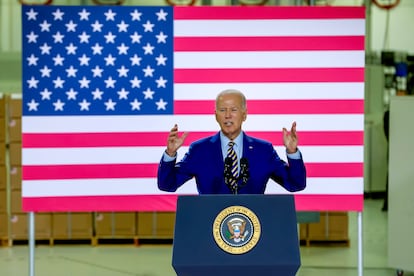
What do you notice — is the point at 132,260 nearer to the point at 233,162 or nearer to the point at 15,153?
the point at 15,153

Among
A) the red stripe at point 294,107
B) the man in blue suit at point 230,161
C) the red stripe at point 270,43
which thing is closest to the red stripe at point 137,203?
the red stripe at point 294,107

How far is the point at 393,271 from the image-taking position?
27.4ft

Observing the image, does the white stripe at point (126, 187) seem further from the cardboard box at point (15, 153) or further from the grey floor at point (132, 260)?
the cardboard box at point (15, 153)

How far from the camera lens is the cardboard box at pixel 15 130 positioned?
961 cm

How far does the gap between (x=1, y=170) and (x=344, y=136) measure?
499cm

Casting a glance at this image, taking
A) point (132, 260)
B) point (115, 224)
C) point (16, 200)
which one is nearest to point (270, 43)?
point (132, 260)

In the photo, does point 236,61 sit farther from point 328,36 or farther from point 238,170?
point 238,170

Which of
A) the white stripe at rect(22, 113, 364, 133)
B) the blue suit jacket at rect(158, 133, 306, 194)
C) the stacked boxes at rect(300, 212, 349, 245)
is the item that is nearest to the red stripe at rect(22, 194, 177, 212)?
the white stripe at rect(22, 113, 364, 133)

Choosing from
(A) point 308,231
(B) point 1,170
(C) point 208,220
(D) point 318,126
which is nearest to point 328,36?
(D) point 318,126

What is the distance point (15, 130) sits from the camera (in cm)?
962

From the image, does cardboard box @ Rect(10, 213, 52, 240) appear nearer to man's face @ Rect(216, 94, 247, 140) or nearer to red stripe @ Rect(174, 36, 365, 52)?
red stripe @ Rect(174, 36, 365, 52)

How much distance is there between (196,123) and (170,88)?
0.32m

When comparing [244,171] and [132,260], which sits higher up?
[244,171]

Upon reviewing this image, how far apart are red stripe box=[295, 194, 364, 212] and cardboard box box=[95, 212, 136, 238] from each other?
4.02 m
